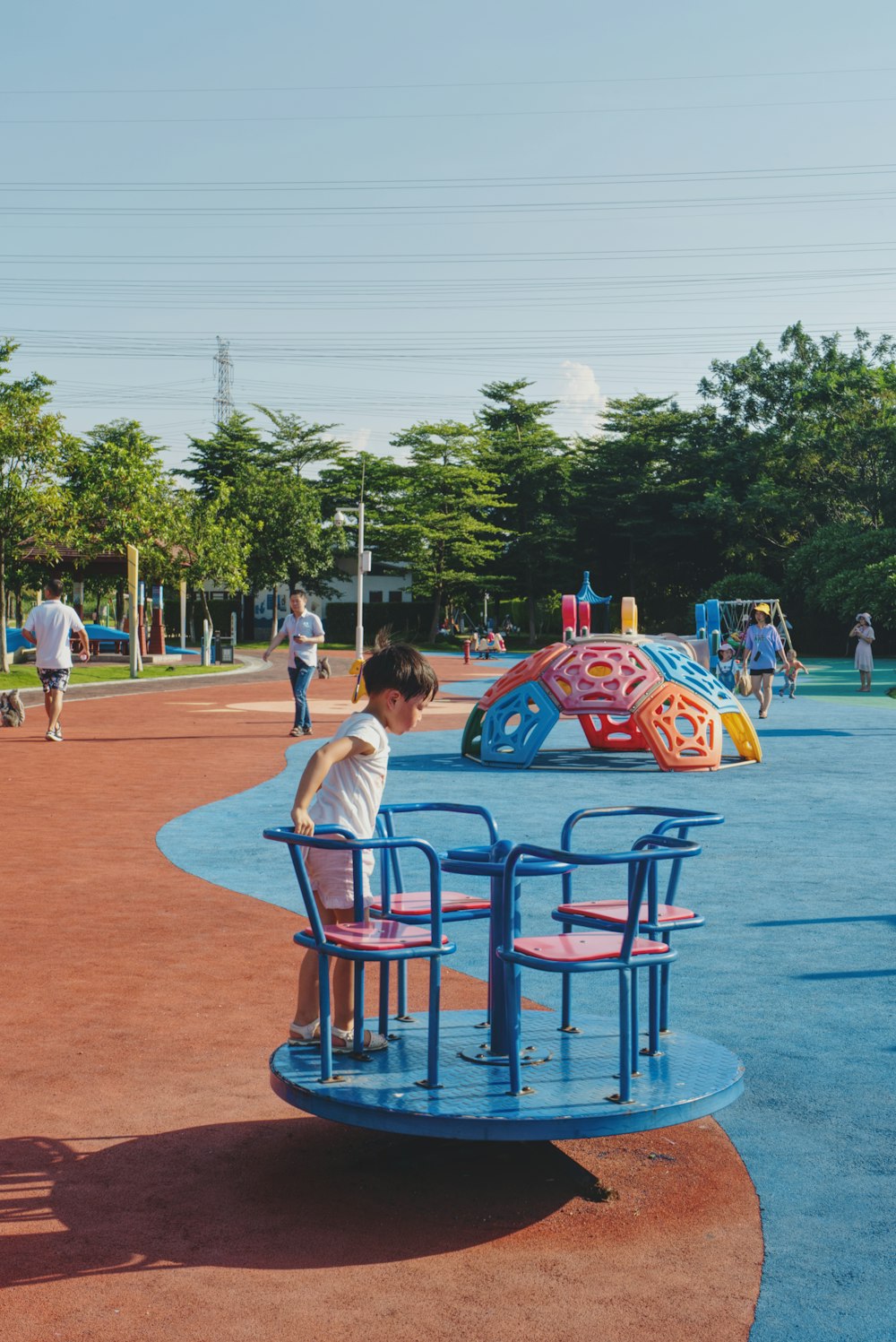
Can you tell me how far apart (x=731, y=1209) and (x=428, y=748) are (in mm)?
13669

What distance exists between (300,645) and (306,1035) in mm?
13688

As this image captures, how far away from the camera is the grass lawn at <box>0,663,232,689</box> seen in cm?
3078

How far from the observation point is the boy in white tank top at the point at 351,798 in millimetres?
4602

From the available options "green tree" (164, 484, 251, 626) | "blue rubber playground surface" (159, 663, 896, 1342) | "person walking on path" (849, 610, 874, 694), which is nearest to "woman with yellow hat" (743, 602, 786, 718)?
"blue rubber playground surface" (159, 663, 896, 1342)

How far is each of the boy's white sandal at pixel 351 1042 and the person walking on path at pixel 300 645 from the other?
1223 centimetres

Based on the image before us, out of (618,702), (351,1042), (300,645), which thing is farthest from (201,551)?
(351,1042)

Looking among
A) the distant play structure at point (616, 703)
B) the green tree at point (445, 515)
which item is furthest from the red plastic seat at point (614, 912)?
the green tree at point (445, 515)

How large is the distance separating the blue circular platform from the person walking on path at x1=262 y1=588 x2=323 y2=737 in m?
12.3

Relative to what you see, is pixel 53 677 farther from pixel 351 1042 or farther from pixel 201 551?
pixel 201 551

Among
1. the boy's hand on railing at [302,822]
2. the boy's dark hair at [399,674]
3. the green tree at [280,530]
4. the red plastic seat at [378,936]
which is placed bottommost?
the red plastic seat at [378,936]

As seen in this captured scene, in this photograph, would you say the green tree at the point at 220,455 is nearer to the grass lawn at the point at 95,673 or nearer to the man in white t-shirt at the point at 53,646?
the grass lawn at the point at 95,673

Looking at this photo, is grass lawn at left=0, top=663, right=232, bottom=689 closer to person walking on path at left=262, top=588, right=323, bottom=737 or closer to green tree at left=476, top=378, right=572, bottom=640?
person walking on path at left=262, top=588, right=323, bottom=737

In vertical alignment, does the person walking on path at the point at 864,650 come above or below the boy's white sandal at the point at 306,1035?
above

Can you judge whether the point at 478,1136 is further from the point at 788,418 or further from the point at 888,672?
the point at 788,418
